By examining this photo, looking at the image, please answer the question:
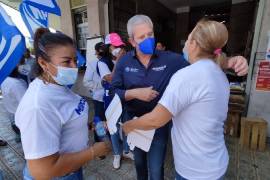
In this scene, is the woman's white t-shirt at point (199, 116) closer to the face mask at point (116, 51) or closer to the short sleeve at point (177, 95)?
the short sleeve at point (177, 95)

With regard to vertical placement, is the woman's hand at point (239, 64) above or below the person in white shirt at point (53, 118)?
above

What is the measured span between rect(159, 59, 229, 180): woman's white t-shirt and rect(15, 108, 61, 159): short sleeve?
20.3 inches

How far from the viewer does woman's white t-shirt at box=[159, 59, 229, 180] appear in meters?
0.86

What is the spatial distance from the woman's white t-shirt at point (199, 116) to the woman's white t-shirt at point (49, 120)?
0.44 meters

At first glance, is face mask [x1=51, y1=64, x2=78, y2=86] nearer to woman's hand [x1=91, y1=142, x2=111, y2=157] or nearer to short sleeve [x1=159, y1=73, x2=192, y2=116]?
woman's hand [x1=91, y1=142, x2=111, y2=157]

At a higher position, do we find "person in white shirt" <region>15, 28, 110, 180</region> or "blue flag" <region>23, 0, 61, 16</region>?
"blue flag" <region>23, 0, 61, 16</region>

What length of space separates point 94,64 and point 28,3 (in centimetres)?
100

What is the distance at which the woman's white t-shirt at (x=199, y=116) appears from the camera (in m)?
0.86

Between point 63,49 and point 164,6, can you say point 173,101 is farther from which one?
point 164,6

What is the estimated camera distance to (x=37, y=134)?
2.42 ft

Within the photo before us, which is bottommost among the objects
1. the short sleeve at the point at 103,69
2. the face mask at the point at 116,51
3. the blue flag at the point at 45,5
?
the short sleeve at the point at 103,69

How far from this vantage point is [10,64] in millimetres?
1354

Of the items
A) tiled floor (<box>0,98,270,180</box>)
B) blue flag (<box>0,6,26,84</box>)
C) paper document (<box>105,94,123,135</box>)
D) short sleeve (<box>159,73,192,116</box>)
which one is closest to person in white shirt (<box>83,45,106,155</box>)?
tiled floor (<box>0,98,270,180</box>)

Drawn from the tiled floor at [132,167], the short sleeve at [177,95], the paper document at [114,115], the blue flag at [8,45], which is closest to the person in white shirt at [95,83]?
the tiled floor at [132,167]
